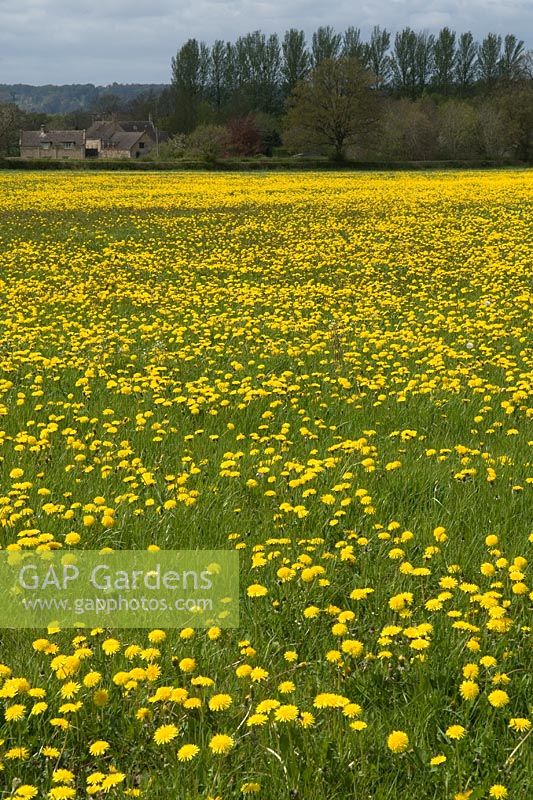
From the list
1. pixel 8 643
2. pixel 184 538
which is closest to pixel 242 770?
pixel 8 643

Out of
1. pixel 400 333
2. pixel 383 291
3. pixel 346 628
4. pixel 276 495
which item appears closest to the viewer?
pixel 346 628

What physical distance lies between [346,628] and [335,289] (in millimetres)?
8835

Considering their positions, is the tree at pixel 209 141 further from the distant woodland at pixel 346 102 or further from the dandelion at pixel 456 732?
the dandelion at pixel 456 732

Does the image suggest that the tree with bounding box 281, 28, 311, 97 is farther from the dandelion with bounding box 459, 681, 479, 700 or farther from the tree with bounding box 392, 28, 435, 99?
the dandelion with bounding box 459, 681, 479, 700

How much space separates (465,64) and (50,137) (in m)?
60.8

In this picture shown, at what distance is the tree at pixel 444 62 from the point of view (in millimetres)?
96000

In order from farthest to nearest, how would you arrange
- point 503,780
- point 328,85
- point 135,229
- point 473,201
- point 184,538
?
1. point 328,85
2. point 473,201
3. point 135,229
4. point 184,538
5. point 503,780

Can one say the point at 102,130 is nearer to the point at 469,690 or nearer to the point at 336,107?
the point at 336,107

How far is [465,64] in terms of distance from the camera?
319 feet

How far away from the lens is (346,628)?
118 inches

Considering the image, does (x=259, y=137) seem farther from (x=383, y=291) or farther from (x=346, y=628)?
(x=346, y=628)

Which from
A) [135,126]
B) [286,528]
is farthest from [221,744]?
[135,126]

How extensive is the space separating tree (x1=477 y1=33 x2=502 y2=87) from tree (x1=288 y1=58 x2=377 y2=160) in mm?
38058

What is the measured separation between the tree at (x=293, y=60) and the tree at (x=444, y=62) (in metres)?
17.4
